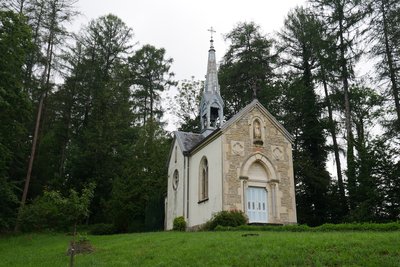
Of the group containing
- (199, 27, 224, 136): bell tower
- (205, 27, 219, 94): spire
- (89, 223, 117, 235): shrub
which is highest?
(205, 27, 219, 94): spire

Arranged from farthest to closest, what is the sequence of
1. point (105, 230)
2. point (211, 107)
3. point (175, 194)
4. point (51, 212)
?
1. point (105, 230)
2. point (211, 107)
3. point (175, 194)
4. point (51, 212)

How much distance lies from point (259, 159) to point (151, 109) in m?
23.5

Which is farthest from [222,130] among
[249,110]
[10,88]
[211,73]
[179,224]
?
[10,88]

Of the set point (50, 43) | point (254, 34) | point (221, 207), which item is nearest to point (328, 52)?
point (254, 34)

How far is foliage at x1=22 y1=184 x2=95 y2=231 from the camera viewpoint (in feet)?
41.0

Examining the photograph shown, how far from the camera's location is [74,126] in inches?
1620

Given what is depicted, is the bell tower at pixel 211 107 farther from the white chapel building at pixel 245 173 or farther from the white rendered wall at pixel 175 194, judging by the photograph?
the white chapel building at pixel 245 173

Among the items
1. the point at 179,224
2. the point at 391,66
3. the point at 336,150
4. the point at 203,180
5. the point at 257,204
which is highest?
the point at 391,66

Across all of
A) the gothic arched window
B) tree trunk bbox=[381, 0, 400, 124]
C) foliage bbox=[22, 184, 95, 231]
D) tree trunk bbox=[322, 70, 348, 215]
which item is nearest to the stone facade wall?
the gothic arched window

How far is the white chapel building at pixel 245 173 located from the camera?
2159cm

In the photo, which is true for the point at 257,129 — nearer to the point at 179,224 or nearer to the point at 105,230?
the point at 179,224

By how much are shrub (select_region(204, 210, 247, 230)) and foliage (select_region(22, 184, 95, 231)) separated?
20.2 ft

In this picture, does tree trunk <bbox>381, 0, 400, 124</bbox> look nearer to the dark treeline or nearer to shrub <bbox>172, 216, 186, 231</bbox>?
the dark treeline

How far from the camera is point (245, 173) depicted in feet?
72.1
